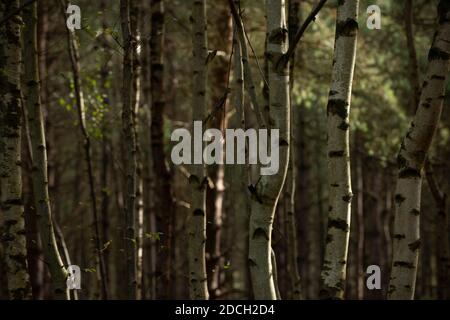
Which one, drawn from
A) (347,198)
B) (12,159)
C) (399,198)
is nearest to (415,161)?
(399,198)

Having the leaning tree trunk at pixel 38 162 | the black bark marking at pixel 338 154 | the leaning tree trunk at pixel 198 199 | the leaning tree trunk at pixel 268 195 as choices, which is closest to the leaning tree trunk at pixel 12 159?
the leaning tree trunk at pixel 38 162

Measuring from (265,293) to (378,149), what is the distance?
10.6m

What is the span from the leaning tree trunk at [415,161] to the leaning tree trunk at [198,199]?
5.53ft

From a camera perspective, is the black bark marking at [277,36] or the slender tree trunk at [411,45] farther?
the slender tree trunk at [411,45]

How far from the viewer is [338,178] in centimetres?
416

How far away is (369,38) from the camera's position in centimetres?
1509

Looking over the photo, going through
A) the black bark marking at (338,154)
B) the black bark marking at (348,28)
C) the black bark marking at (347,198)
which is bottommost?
the black bark marking at (347,198)

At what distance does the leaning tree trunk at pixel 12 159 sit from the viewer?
5.55 metres

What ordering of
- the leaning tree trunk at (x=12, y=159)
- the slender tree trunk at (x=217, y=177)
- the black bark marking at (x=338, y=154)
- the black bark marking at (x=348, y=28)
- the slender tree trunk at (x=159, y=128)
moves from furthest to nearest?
the slender tree trunk at (x=217, y=177), the slender tree trunk at (x=159, y=128), the leaning tree trunk at (x=12, y=159), the black bark marking at (x=338, y=154), the black bark marking at (x=348, y=28)

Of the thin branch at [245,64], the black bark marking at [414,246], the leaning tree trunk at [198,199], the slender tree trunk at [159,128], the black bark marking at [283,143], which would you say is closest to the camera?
the black bark marking at [283,143]

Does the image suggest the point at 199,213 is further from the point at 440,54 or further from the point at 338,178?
the point at 440,54

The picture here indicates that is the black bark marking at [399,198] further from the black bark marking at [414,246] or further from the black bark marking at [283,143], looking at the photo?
the black bark marking at [283,143]

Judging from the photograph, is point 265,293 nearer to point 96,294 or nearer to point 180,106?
point 96,294
